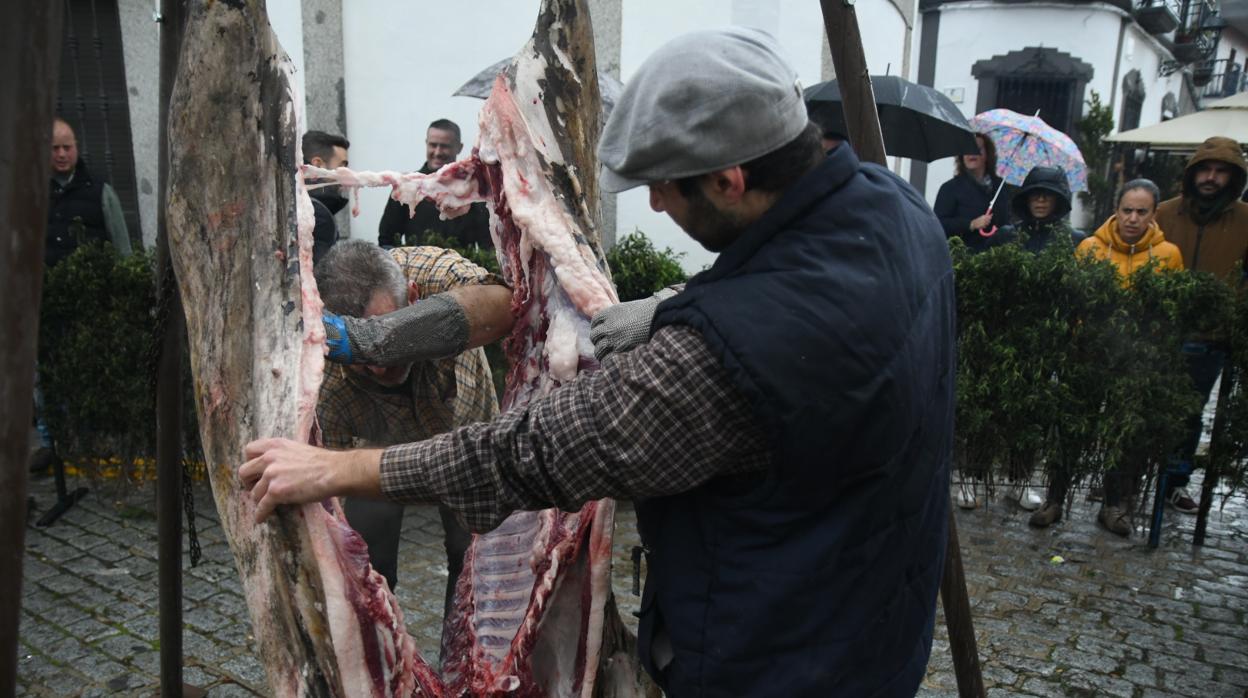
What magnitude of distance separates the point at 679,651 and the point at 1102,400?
4093 millimetres

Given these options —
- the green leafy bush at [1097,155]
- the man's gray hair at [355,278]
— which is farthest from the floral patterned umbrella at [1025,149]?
the green leafy bush at [1097,155]

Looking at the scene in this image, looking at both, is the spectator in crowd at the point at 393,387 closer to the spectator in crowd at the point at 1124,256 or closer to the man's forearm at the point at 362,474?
the man's forearm at the point at 362,474

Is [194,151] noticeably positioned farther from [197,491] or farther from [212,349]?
[197,491]

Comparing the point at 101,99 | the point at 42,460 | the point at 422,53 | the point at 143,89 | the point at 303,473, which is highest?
the point at 422,53

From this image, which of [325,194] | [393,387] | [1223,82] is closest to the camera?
[393,387]

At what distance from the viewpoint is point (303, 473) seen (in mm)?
1742

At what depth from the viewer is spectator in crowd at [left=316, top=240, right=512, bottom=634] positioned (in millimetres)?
2750

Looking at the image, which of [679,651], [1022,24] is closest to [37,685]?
[679,651]

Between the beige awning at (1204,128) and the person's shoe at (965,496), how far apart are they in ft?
17.2

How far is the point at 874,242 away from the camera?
1.53 m

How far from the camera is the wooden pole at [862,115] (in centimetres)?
229

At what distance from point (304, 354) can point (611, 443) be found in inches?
35.6

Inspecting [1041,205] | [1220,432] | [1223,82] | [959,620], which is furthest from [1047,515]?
[1223,82]

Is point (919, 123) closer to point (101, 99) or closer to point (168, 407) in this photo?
point (168, 407)
